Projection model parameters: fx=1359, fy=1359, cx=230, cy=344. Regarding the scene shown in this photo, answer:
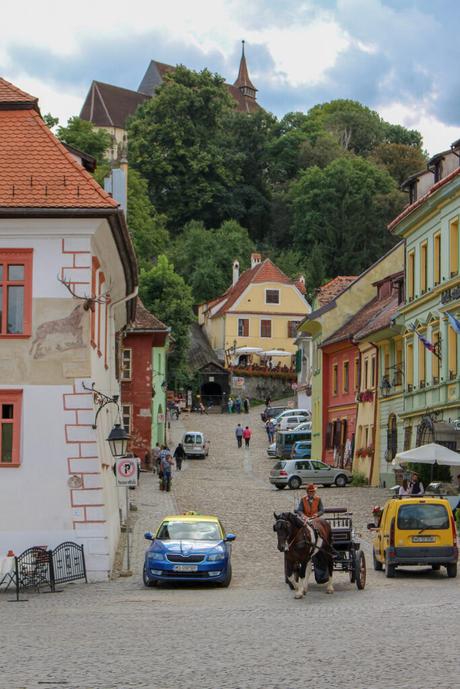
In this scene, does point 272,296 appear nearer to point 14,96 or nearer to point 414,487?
point 414,487

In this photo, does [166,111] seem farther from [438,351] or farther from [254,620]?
Answer: [254,620]

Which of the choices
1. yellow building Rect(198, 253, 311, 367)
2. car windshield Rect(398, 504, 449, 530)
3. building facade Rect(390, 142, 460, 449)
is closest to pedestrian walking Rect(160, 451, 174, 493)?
building facade Rect(390, 142, 460, 449)

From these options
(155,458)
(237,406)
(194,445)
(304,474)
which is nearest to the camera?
(304,474)

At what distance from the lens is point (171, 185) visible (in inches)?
4764

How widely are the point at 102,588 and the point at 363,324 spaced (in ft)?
118

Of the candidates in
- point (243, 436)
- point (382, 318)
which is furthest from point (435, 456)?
point (243, 436)

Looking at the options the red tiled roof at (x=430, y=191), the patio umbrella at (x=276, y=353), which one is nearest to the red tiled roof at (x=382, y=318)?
the red tiled roof at (x=430, y=191)

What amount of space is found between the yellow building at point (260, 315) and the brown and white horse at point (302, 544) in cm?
8505

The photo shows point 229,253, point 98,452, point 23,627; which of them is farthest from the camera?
point 229,253

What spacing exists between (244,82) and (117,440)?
167 meters

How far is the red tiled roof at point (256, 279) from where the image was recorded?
108625mm

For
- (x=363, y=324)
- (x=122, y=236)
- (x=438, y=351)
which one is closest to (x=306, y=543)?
(x=122, y=236)

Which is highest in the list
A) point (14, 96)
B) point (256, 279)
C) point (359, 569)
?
point (256, 279)

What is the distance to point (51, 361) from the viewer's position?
25.5 meters
